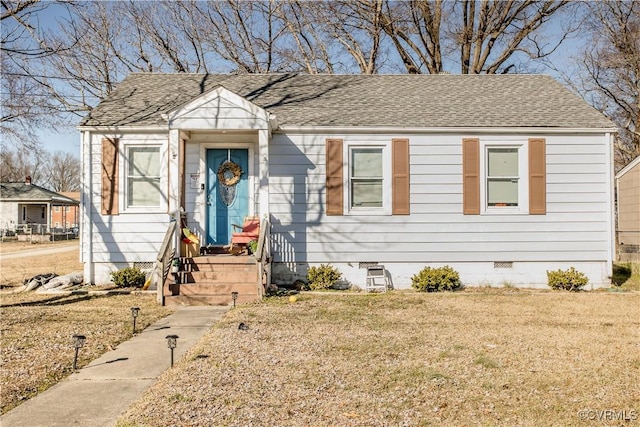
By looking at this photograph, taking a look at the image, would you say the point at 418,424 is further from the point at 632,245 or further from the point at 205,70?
the point at 205,70

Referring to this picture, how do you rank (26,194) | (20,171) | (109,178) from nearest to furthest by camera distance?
(109,178) → (26,194) → (20,171)

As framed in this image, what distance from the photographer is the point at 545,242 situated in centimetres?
1092

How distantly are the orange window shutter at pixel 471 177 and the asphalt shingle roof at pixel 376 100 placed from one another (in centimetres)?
50

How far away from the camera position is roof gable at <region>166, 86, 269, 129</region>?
9773mm

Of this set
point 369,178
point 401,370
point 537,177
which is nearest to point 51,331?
point 401,370

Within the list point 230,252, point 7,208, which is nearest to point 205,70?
point 230,252

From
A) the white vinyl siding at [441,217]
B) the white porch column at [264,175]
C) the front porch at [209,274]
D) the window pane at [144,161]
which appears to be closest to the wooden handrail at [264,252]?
the front porch at [209,274]

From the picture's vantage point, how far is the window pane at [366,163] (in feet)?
36.0

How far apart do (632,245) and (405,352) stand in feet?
55.4

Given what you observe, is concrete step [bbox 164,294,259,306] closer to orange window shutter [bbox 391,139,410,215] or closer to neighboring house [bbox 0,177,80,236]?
orange window shutter [bbox 391,139,410,215]

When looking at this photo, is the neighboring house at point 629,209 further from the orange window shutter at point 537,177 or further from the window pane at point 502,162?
the window pane at point 502,162

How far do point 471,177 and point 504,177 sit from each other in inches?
28.5

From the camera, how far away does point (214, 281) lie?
9375mm

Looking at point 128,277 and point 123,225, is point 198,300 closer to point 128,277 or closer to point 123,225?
point 128,277
